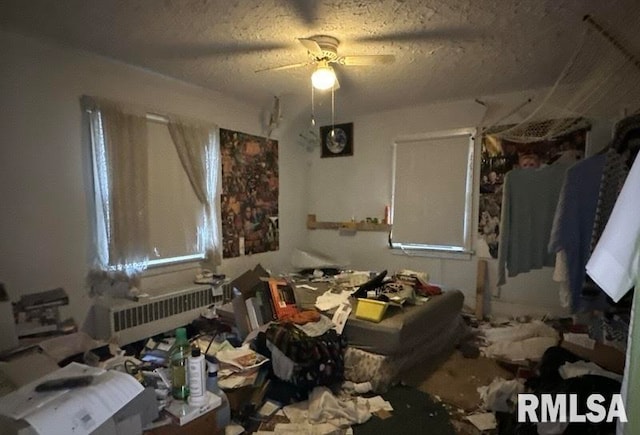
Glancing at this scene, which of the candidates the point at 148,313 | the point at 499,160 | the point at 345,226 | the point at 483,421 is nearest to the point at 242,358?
the point at 148,313

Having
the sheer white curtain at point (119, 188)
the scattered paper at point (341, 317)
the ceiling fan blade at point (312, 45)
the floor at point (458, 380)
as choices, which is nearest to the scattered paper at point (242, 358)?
the scattered paper at point (341, 317)

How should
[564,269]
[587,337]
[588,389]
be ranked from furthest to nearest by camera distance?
[587,337], [564,269], [588,389]

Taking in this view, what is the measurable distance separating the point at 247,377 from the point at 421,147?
3166 millimetres

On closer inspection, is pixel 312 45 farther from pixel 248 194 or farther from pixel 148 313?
pixel 148 313

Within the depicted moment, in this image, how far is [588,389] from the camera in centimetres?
143

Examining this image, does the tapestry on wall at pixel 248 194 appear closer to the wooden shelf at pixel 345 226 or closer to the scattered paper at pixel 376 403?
the wooden shelf at pixel 345 226

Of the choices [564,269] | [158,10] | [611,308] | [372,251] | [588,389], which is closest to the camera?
[588,389]

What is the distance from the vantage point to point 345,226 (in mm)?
4535

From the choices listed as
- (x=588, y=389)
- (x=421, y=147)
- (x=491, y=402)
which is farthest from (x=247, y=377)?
(x=421, y=147)

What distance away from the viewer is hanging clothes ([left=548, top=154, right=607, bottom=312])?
5.63 feet

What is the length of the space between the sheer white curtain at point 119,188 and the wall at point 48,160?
0.29 ft

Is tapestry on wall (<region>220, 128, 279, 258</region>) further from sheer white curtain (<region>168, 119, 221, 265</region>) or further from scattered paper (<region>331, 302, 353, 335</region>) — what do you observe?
scattered paper (<region>331, 302, 353, 335</region>)

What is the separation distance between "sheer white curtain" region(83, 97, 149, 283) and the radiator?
279mm

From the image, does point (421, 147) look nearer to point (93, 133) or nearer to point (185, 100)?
point (185, 100)
